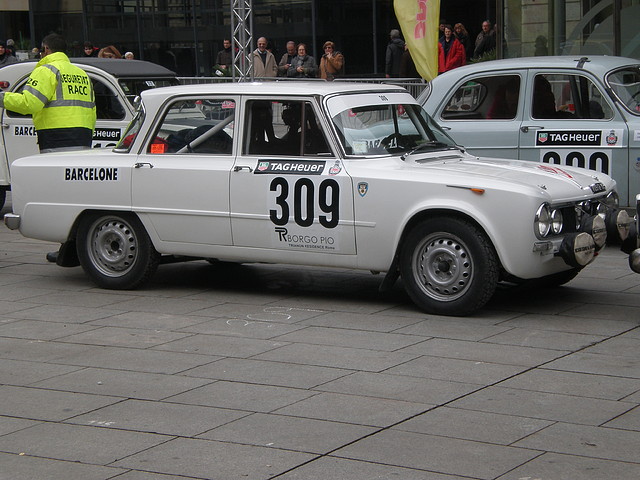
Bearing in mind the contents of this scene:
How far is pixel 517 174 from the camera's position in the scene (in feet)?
26.4

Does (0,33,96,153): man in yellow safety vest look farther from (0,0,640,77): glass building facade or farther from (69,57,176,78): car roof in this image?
(0,0,640,77): glass building facade

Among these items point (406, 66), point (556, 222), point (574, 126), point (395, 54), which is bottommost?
point (556, 222)

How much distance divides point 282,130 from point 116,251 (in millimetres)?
1765

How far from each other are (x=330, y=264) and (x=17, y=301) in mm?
2585

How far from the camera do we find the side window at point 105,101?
13.1 m

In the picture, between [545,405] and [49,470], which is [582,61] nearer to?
[545,405]

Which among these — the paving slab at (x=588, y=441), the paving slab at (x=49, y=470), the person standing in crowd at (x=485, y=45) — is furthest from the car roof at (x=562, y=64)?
the person standing in crowd at (x=485, y=45)

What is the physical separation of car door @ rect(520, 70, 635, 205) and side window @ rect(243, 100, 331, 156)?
10.4 ft

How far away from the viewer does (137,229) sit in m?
9.02

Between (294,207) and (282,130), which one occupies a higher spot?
(282,130)

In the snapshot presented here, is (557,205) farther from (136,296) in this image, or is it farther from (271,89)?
(136,296)

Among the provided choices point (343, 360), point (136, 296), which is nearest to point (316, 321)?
point (343, 360)

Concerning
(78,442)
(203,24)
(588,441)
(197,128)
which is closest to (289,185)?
(197,128)

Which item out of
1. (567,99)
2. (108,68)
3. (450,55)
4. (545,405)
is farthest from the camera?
(450,55)
